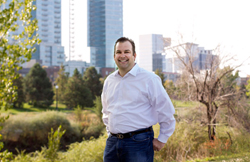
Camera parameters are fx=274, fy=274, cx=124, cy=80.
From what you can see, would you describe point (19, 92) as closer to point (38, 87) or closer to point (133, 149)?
point (38, 87)

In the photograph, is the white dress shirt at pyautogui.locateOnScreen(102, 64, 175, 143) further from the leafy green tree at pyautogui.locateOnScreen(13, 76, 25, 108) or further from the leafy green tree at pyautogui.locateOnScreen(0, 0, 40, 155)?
the leafy green tree at pyautogui.locateOnScreen(13, 76, 25, 108)

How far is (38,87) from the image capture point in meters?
34.5

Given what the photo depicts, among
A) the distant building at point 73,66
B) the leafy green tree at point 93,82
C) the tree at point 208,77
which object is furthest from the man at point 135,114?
the distant building at point 73,66

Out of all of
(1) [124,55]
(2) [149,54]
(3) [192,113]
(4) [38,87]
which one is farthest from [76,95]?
(2) [149,54]

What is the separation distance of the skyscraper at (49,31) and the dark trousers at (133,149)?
103 m

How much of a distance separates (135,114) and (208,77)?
7813mm

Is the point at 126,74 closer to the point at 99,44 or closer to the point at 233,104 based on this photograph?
the point at 233,104

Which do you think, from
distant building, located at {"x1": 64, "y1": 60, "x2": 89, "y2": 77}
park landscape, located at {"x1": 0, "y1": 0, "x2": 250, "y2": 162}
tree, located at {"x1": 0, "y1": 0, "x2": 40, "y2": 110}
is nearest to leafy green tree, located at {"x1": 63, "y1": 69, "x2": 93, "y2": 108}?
park landscape, located at {"x1": 0, "y1": 0, "x2": 250, "y2": 162}

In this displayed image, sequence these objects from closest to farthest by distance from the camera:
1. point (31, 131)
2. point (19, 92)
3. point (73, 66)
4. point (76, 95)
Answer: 1. point (31, 131)
2. point (19, 92)
3. point (76, 95)
4. point (73, 66)

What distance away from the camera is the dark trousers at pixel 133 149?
2420mm

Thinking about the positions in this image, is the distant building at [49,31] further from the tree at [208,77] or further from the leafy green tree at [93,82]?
the tree at [208,77]

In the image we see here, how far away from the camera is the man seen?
2465 millimetres

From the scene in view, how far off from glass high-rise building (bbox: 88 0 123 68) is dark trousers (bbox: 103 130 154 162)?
105 metres

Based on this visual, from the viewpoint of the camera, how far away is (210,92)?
943 centimetres
